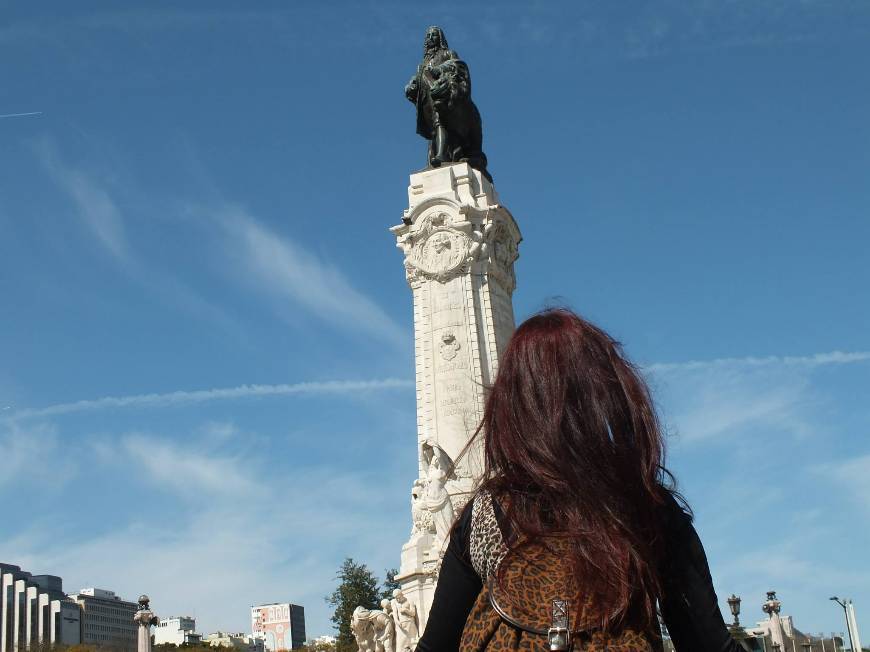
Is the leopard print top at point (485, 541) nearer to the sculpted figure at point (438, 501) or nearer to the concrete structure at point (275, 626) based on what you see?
the sculpted figure at point (438, 501)

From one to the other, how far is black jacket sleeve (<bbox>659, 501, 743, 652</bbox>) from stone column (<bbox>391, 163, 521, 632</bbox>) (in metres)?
17.8

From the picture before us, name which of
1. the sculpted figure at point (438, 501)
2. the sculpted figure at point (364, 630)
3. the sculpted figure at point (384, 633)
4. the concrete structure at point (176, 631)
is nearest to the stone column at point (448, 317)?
the sculpted figure at point (438, 501)

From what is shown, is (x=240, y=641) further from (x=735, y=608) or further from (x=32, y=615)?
(x=735, y=608)

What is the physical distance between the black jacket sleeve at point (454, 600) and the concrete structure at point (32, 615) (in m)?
117

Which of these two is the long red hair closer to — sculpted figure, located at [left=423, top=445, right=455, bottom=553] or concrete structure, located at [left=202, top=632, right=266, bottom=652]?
sculpted figure, located at [left=423, top=445, right=455, bottom=553]

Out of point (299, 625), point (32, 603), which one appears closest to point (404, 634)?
point (32, 603)

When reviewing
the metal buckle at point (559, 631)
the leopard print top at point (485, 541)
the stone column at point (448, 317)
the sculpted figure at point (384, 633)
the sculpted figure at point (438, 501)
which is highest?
the stone column at point (448, 317)

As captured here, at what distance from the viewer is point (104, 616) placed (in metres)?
130

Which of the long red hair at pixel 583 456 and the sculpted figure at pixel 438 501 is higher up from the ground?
the sculpted figure at pixel 438 501

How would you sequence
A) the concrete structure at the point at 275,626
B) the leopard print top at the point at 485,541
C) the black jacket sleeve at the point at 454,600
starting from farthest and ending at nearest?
the concrete structure at the point at 275,626
the black jacket sleeve at the point at 454,600
the leopard print top at the point at 485,541

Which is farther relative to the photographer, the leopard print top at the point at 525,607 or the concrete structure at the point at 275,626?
the concrete structure at the point at 275,626

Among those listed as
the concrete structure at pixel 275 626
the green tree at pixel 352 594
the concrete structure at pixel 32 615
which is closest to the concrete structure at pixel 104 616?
the concrete structure at pixel 32 615

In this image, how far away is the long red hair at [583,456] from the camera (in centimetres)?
249

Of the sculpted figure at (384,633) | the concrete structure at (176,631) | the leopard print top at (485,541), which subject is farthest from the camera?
the concrete structure at (176,631)
